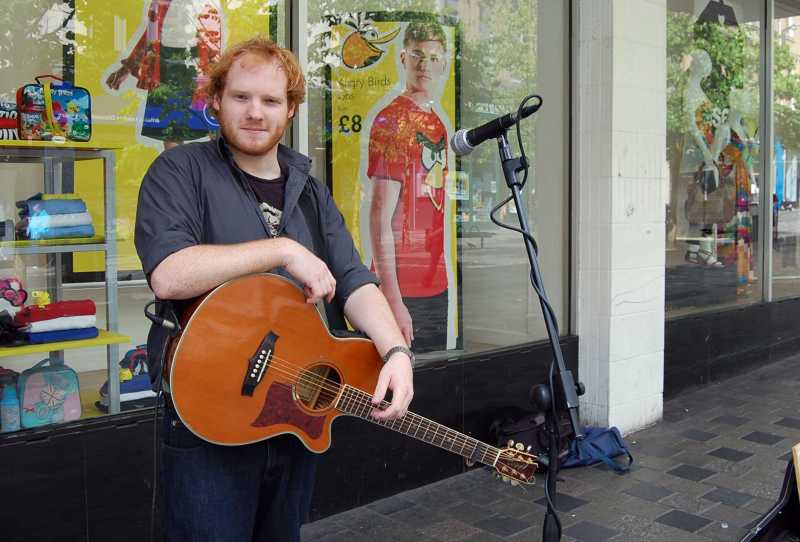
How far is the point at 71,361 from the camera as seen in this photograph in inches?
137

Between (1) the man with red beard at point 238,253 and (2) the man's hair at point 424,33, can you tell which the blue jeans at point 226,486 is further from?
(2) the man's hair at point 424,33

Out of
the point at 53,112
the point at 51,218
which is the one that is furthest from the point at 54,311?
the point at 53,112

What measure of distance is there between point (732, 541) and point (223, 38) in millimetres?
3518

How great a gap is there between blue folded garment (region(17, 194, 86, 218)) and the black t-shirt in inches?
69.5

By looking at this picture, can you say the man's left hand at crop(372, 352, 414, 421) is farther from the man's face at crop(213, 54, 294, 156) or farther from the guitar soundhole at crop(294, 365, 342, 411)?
the man's face at crop(213, 54, 294, 156)

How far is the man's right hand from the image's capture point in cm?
183

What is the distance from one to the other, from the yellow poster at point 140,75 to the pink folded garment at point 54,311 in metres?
0.19

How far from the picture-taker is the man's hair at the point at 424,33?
5047mm

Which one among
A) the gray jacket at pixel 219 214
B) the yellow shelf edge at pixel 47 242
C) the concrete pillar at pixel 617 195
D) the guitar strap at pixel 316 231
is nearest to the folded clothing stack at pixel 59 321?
the yellow shelf edge at pixel 47 242

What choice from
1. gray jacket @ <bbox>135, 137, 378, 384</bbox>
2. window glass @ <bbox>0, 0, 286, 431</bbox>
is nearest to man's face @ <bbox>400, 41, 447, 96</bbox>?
window glass @ <bbox>0, 0, 286, 431</bbox>

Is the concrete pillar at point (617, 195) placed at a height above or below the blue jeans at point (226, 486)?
above

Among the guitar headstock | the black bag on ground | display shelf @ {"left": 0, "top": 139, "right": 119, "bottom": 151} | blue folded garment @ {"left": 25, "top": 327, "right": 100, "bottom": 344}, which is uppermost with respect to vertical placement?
display shelf @ {"left": 0, "top": 139, "right": 119, "bottom": 151}

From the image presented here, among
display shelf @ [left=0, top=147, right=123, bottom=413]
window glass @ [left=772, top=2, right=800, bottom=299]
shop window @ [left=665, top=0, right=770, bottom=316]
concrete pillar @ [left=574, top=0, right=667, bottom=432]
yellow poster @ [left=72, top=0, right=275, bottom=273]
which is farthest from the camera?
window glass @ [left=772, top=2, right=800, bottom=299]

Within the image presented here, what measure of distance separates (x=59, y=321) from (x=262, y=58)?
194cm
